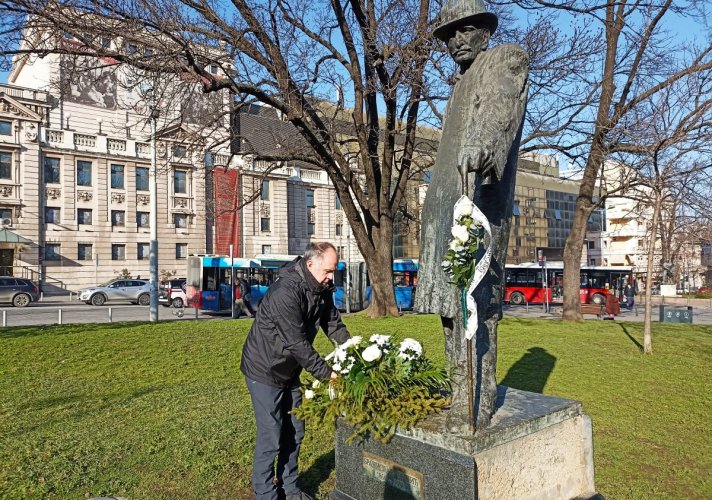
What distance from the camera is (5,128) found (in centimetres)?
3878

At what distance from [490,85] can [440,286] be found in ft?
4.22

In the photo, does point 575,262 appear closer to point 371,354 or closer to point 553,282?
point 371,354

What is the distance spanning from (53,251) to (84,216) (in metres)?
3.62

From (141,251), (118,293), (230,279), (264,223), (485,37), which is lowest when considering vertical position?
(118,293)

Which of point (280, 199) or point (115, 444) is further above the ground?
point (280, 199)

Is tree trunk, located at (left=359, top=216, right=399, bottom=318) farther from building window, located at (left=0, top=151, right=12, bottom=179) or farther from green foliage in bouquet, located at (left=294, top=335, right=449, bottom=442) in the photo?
building window, located at (left=0, top=151, right=12, bottom=179)

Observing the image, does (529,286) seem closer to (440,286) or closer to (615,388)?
(615,388)

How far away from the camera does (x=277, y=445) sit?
394 centimetres

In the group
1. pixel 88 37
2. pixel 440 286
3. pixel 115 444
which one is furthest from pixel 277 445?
pixel 88 37

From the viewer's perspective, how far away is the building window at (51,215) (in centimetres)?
4048

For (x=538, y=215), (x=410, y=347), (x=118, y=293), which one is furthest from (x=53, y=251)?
(x=538, y=215)

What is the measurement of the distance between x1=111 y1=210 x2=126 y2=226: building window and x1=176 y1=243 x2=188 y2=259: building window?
483 cm

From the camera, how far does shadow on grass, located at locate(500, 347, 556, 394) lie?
7996 mm

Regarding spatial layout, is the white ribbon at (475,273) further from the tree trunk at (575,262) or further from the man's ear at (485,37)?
the tree trunk at (575,262)
